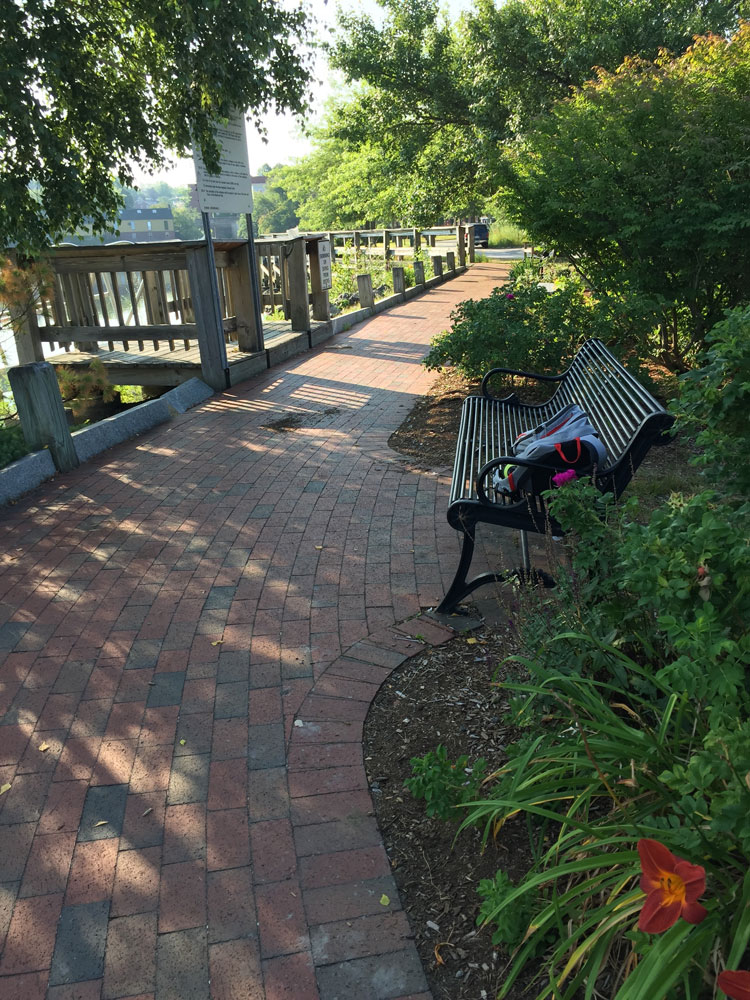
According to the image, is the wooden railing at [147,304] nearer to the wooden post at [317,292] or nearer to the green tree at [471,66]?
the wooden post at [317,292]

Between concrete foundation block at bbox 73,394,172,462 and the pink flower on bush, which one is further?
concrete foundation block at bbox 73,394,172,462

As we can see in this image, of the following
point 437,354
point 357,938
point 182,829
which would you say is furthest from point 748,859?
point 437,354

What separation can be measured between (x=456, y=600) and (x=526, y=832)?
140cm

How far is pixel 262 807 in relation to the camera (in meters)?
2.64

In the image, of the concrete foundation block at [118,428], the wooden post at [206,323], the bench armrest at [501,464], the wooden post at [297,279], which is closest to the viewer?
the bench armrest at [501,464]

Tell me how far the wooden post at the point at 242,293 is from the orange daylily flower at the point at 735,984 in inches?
366

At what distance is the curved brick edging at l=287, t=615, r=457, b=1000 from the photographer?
6.75 ft

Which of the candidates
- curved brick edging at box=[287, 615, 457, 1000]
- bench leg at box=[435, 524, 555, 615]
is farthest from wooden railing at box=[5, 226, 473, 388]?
curved brick edging at box=[287, 615, 457, 1000]

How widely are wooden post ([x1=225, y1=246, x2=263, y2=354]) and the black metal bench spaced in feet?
17.8

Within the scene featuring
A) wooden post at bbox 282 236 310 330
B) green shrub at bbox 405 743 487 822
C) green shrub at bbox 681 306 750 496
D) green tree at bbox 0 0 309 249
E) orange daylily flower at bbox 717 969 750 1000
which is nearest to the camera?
orange daylily flower at bbox 717 969 750 1000

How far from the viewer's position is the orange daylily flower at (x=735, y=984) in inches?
49.5

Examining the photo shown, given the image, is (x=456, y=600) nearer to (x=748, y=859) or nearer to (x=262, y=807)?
(x=262, y=807)

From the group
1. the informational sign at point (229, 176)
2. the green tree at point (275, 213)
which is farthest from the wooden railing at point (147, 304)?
the green tree at point (275, 213)

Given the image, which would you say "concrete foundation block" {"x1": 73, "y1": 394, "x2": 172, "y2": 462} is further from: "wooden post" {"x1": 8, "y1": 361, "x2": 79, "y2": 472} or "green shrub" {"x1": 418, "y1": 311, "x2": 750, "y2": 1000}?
"green shrub" {"x1": 418, "y1": 311, "x2": 750, "y2": 1000}
